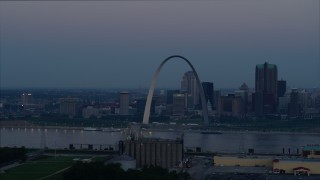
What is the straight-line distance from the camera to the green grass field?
11.9m

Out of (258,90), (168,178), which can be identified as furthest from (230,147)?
(258,90)

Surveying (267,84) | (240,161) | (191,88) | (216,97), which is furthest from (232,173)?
(191,88)

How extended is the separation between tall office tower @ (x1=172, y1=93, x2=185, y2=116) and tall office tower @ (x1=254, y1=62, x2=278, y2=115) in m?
3.12

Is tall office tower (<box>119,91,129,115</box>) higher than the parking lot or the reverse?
higher

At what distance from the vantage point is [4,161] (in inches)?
552

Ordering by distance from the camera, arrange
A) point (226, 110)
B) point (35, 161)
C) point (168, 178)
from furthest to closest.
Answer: point (226, 110) → point (35, 161) → point (168, 178)

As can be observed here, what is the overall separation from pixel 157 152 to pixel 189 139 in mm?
7192

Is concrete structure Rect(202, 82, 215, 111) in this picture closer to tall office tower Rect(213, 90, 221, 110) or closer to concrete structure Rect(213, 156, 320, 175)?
tall office tower Rect(213, 90, 221, 110)

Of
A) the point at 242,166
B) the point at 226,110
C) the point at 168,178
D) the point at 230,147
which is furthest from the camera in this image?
the point at 226,110

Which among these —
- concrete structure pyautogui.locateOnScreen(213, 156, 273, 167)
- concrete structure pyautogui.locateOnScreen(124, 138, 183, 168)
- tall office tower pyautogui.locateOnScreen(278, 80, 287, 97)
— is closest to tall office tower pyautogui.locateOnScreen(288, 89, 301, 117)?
tall office tower pyautogui.locateOnScreen(278, 80, 287, 97)

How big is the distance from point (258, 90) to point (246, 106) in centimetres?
146

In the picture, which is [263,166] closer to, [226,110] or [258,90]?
[226,110]

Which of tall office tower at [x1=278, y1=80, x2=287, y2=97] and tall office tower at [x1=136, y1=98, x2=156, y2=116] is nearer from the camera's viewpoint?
tall office tower at [x1=136, y1=98, x2=156, y2=116]

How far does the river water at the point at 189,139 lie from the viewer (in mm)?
18703
